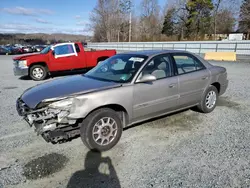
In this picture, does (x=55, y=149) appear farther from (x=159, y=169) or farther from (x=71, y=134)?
(x=159, y=169)

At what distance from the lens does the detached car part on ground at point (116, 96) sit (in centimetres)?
292

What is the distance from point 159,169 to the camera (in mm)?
2721

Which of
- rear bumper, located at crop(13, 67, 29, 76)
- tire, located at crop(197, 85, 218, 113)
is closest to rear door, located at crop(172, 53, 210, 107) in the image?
tire, located at crop(197, 85, 218, 113)

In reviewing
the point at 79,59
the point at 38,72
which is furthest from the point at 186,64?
the point at 38,72

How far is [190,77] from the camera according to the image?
415 cm

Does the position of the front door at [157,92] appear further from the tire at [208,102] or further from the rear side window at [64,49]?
the rear side window at [64,49]

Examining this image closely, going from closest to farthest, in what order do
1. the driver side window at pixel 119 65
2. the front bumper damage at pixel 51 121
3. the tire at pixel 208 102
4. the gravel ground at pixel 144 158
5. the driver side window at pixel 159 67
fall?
the gravel ground at pixel 144 158 < the front bumper damage at pixel 51 121 < the driver side window at pixel 159 67 < the driver side window at pixel 119 65 < the tire at pixel 208 102

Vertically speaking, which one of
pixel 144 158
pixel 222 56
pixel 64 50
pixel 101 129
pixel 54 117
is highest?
pixel 64 50

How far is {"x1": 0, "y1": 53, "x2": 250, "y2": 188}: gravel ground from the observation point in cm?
251

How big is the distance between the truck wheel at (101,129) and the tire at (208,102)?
7.46 ft

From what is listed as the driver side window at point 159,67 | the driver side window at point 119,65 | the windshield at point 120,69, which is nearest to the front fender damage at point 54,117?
the windshield at point 120,69

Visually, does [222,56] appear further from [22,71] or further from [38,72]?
[22,71]

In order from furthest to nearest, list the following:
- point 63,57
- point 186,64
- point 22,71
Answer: point 63,57 → point 22,71 → point 186,64

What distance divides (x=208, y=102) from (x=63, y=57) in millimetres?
7418
